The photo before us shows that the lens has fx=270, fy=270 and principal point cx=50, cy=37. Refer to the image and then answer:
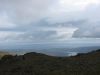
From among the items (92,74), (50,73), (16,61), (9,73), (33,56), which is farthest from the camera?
(33,56)

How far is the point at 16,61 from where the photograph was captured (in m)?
60.7

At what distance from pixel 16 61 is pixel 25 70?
52.8 ft

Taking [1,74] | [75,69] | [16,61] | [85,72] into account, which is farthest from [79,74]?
[16,61]

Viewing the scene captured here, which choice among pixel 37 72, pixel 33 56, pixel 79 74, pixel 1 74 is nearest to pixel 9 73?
pixel 1 74

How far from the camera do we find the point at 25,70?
147 feet

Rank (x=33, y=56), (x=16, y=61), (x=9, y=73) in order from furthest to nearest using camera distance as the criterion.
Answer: (x=33, y=56) < (x=16, y=61) < (x=9, y=73)

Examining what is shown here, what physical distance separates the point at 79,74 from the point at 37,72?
7.20 meters

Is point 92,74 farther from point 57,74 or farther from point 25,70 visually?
point 25,70

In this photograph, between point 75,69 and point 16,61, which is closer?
point 75,69

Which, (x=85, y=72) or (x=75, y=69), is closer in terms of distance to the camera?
(x=85, y=72)

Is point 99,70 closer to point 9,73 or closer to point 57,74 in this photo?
point 57,74

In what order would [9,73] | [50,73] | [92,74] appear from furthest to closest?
1. [9,73]
2. [50,73]
3. [92,74]

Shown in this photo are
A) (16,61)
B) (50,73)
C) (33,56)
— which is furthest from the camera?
(33,56)

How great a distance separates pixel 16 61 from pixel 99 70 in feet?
83.4
